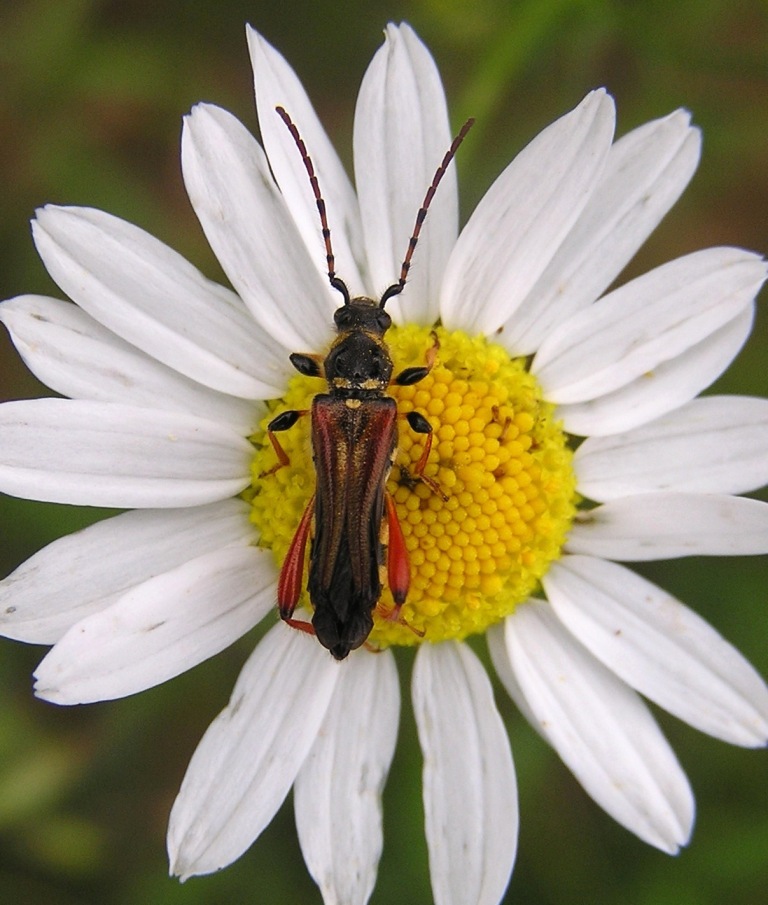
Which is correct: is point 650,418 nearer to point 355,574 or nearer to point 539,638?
point 539,638

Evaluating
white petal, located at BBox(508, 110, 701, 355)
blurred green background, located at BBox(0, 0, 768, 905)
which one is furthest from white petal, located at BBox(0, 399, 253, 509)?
blurred green background, located at BBox(0, 0, 768, 905)

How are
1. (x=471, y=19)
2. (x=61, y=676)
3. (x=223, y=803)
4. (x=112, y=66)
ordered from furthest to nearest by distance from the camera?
(x=112, y=66)
(x=471, y=19)
(x=223, y=803)
(x=61, y=676)

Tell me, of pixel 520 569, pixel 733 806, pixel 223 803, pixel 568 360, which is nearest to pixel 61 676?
pixel 223 803

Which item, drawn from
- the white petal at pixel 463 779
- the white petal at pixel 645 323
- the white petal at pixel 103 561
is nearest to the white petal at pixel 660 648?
the white petal at pixel 463 779

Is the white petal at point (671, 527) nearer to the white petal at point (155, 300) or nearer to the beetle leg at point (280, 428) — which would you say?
the beetle leg at point (280, 428)

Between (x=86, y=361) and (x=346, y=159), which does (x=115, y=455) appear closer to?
(x=86, y=361)

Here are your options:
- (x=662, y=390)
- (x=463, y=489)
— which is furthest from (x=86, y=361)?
(x=662, y=390)
